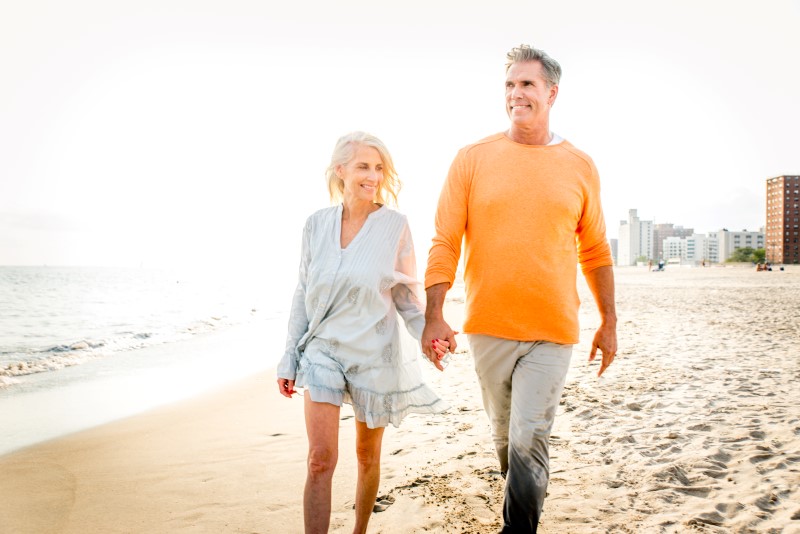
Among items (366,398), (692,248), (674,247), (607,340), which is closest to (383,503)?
(366,398)

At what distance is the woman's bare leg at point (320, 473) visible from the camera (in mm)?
2609

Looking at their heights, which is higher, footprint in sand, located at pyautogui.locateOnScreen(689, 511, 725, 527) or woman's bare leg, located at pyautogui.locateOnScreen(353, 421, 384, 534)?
woman's bare leg, located at pyautogui.locateOnScreen(353, 421, 384, 534)

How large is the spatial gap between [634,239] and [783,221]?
7106cm

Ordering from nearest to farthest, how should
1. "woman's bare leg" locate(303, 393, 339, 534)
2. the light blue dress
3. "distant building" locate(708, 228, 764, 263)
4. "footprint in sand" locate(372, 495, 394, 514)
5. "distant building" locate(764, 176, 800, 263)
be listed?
1. "woman's bare leg" locate(303, 393, 339, 534)
2. the light blue dress
3. "footprint in sand" locate(372, 495, 394, 514)
4. "distant building" locate(764, 176, 800, 263)
5. "distant building" locate(708, 228, 764, 263)

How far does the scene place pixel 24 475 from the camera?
474 cm

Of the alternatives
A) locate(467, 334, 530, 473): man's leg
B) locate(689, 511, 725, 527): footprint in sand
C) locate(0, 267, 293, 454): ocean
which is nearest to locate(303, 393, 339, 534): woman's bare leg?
locate(467, 334, 530, 473): man's leg

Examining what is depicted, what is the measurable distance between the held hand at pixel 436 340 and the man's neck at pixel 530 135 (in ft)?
3.60

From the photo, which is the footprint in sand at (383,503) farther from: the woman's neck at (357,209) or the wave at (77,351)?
the wave at (77,351)

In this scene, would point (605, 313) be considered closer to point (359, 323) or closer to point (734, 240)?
point (359, 323)

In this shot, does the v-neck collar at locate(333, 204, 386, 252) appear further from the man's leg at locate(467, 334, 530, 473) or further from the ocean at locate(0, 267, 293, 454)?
the ocean at locate(0, 267, 293, 454)

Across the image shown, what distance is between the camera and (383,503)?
3756mm

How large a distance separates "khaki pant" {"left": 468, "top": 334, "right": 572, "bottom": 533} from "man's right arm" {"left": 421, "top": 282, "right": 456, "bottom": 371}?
294 millimetres

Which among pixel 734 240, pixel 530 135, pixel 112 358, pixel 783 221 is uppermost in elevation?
pixel 783 221

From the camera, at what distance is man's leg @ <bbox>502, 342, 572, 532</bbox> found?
2834mm
